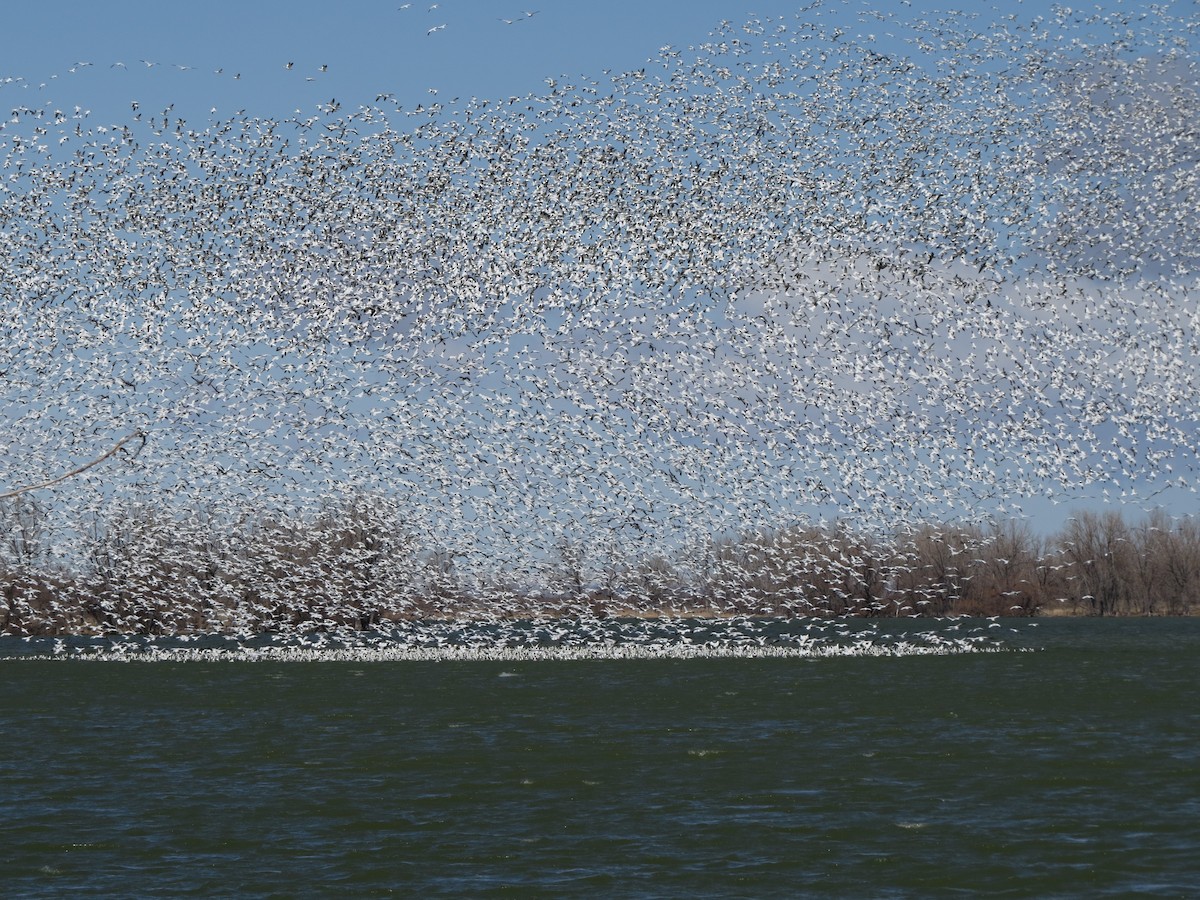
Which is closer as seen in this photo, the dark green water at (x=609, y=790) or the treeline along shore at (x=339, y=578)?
the dark green water at (x=609, y=790)

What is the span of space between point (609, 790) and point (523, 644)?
204 feet

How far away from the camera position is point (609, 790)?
3250cm

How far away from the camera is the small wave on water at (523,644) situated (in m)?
84.7

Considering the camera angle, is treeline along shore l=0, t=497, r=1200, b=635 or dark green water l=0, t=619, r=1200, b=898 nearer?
dark green water l=0, t=619, r=1200, b=898

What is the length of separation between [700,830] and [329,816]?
6878 millimetres

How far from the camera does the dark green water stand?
23.3 m

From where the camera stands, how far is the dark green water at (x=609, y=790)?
23297mm

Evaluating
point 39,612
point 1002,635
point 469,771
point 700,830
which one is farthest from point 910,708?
point 39,612

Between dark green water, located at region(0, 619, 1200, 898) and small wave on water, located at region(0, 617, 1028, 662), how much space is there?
850 inches

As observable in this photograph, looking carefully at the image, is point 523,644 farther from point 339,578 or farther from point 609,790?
point 609,790

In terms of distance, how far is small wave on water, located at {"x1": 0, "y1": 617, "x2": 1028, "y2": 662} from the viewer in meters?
84.7

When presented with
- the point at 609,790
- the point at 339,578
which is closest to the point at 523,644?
the point at 339,578

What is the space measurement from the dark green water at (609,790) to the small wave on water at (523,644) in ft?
70.9

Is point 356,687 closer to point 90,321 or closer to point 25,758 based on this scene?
point 90,321
